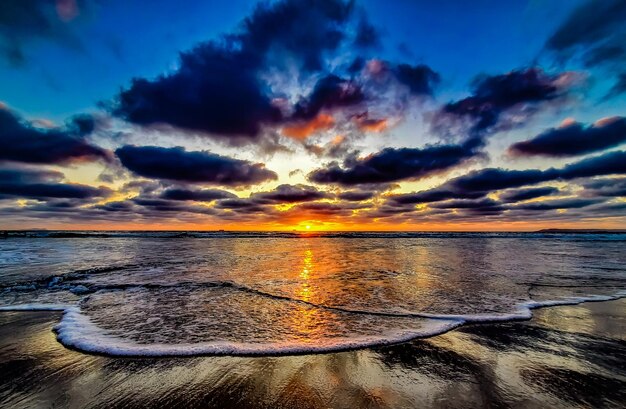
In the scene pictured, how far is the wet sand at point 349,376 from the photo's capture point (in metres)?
3.29

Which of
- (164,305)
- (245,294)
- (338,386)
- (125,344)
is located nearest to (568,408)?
(338,386)

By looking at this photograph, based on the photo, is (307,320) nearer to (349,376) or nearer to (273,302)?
(273,302)

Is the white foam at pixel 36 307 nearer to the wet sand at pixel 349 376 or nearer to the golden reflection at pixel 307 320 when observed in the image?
the wet sand at pixel 349 376

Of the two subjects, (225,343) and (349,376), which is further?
(225,343)

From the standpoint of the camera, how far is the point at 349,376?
3.83 metres

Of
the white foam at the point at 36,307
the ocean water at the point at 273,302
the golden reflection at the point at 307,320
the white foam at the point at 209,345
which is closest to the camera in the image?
the white foam at the point at 209,345

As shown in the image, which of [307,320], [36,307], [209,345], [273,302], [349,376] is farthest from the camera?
[273,302]

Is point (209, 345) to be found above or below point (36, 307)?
below

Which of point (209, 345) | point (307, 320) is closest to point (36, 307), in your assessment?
point (209, 345)

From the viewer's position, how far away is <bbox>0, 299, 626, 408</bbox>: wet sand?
3291 mm

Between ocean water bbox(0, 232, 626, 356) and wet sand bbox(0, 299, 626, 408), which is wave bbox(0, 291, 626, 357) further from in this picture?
wet sand bbox(0, 299, 626, 408)

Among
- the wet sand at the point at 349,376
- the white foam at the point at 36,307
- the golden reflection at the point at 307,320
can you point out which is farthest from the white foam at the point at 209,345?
the white foam at the point at 36,307

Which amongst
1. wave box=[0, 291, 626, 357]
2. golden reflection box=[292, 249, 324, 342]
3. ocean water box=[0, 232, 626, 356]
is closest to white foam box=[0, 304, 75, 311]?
ocean water box=[0, 232, 626, 356]

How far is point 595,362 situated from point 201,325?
261 inches
